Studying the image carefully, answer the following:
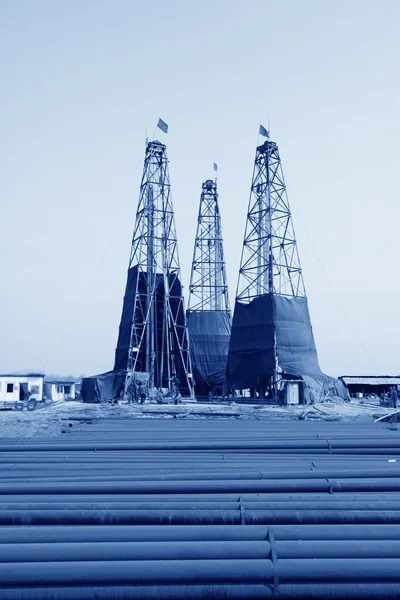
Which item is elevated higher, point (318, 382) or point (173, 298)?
point (173, 298)

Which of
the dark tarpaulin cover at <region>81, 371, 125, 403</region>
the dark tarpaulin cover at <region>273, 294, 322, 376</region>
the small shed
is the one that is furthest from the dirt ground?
the small shed

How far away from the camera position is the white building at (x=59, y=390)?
52.0m

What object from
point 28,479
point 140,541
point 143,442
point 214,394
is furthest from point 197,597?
point 214,394

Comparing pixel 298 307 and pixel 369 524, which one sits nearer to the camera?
pixel 369 524

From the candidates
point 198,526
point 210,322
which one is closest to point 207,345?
point 210,322

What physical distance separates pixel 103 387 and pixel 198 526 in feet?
110

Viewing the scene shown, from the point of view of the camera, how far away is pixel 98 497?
5.95 m

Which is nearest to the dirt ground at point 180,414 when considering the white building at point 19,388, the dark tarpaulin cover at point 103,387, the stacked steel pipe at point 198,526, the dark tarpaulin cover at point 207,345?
the dark tarpaulin cover at point 103,387

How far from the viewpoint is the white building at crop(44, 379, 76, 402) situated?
5199 cm

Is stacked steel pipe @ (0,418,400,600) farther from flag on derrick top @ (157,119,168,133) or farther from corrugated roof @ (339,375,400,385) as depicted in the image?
corrugated roof @ (339,375,400,385)

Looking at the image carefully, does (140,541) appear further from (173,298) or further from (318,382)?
(173,298)

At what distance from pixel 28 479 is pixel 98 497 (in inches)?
61.0

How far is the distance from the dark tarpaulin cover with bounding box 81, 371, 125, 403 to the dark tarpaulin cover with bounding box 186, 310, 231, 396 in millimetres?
10295

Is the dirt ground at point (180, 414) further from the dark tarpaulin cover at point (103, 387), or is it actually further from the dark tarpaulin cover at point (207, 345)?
the dark tarpaulin cover at point (207, 345)
